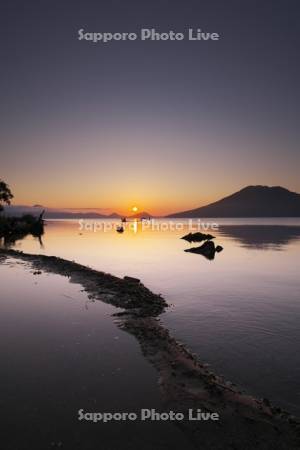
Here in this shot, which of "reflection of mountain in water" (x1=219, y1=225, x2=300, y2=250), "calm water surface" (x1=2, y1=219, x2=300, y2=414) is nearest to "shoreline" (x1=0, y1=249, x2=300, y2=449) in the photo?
"calm water surface" (x1=2, y1=219, x2=300, y2=414)

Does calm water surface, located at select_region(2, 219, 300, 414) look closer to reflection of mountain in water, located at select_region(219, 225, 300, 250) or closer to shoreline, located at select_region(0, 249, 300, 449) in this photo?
shoreline, located at select_region(0, 249, 300, 449)

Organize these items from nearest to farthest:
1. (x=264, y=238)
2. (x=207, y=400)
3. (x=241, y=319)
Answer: (x=207, y=400) < (x=241, y=319) < (x=264, y=238)

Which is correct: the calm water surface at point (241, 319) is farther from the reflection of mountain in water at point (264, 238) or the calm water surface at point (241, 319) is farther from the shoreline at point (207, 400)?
the reflection of mountain in water at point (264, 238)

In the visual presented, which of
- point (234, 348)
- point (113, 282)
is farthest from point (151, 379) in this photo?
point (113, 282)

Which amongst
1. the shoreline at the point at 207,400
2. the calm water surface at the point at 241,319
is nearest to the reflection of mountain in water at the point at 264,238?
the calm water surface at the point at 241,319

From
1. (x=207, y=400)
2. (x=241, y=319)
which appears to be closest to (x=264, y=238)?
(x=241, y=319)

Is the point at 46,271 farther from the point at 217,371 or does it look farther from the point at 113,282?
the point at 217,371

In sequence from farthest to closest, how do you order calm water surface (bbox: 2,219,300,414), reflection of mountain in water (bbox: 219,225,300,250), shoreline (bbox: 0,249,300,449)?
reflection of mountain in water (bbox: 219,225,300,250), calm water surface (bbox: 2,219,300,414), shoreline (bbox: 0,249,300,449)

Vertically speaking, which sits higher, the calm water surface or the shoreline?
the shoreline

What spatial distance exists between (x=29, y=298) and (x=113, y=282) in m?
6.34

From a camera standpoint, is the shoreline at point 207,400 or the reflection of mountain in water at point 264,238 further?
the reflection of mountain in water at point 264,238

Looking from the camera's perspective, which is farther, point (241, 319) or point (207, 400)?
point (241, 319)

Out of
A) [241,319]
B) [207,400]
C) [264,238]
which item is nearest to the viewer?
[207,400]

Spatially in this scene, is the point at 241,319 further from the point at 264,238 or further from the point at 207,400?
the point at 264,238
